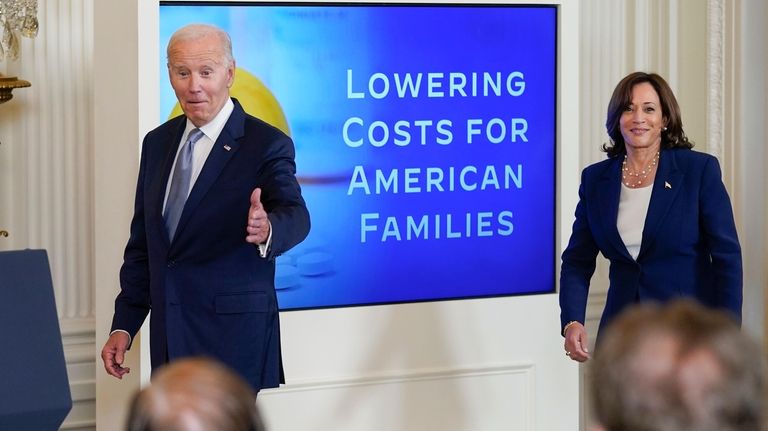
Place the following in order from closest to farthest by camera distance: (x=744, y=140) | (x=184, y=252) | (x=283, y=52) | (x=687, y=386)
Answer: (x=687, y=386)
(x=184, y=252)
(x=283, y=52)
(x=744, y=140)

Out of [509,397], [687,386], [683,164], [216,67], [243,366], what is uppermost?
[216,67]

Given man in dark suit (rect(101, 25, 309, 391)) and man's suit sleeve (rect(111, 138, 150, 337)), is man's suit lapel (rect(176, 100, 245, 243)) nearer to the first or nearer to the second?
man in dark suit (rect(101, 25, 309, 391))

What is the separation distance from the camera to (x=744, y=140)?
5090 mm

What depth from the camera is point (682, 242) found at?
3.70 meters

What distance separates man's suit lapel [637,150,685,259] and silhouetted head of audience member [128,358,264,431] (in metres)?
2.78

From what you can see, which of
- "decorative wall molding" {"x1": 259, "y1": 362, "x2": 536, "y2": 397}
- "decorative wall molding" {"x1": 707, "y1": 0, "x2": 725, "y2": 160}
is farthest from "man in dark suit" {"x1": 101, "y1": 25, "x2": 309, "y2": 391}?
"decorative wall molding" {"x1": 707, "y1": 0, "x2": 725, "y2": 160}

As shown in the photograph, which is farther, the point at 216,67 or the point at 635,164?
→ the point at 635,164

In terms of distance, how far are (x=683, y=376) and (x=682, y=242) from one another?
8.95 feet

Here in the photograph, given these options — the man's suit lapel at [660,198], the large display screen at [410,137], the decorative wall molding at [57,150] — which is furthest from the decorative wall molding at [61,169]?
the man's suit lapel at [660,198]

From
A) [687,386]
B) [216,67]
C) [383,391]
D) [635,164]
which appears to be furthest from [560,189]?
[687,386]

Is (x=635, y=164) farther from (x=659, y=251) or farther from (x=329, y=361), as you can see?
(x=329, y=361)

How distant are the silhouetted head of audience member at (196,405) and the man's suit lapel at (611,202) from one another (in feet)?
9.20

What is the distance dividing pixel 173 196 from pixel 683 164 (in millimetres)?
1529

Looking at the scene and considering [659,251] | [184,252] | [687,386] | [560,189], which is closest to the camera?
[687,386]
